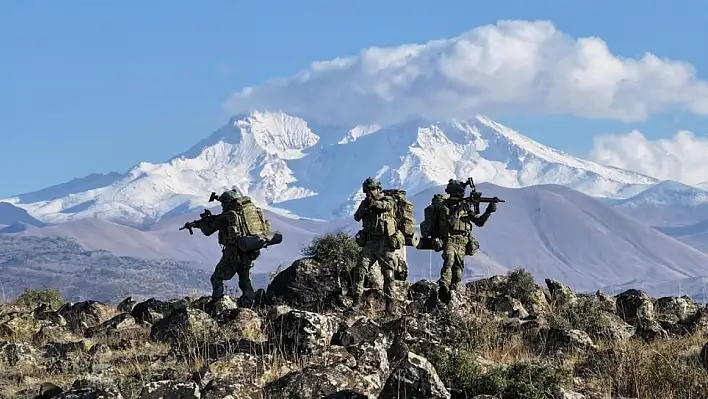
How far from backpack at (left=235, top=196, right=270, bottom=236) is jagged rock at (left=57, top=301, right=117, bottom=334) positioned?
137 inches

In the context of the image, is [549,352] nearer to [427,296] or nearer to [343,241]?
[427,296]

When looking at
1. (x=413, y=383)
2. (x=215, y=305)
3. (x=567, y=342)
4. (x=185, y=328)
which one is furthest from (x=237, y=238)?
(x=413, y=383)

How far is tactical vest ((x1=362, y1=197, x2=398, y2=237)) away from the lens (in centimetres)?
2492

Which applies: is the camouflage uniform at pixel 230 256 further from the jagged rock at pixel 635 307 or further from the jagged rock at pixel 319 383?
the jagged rock at pixel 319 383

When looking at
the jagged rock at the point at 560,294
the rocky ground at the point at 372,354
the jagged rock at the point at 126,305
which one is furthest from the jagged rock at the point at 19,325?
the jagged rock at the point at 560,294

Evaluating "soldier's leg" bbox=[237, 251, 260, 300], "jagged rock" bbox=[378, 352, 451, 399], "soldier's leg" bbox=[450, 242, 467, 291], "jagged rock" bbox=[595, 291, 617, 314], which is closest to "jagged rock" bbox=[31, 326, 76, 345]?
"soldier's leg" bbox=[237, 251, 260, 300]

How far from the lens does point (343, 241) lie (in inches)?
1130

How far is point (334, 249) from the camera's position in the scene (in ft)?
91.5

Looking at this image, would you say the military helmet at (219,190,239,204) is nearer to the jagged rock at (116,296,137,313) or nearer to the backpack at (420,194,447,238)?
the jagged rock at (116,296,137,313)

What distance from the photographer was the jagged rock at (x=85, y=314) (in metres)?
22.2

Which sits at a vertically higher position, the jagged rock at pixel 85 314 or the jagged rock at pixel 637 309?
the jagged rock at pixel 637 309

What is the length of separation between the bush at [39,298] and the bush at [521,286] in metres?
11.7

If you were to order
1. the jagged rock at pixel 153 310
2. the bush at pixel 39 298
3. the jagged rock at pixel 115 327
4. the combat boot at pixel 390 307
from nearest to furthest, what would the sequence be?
1. the jagged rock at pixel 115 327
2. the jagged rock at pixel 153 310
3. the combat boot at pixel 390 307
4. the bush at pixel 39 298

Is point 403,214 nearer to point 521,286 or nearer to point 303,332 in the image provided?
point 521,286
